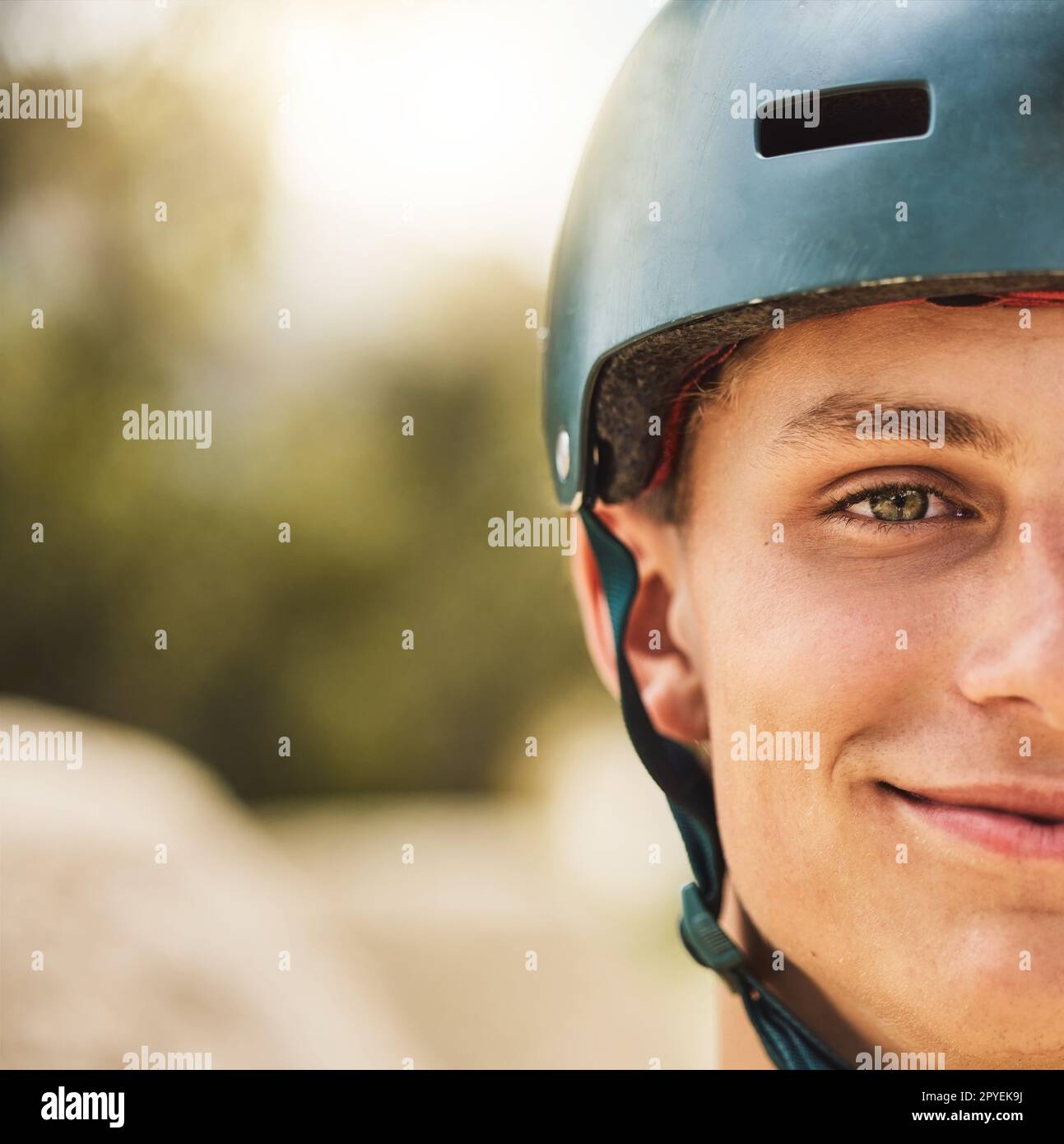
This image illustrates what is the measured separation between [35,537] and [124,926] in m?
11.7

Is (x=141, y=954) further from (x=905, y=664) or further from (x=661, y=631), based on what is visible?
Answer: (x=905, y=664)

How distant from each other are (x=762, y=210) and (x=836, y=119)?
0.25m

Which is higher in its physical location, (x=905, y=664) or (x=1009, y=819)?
(x=905, y=664)

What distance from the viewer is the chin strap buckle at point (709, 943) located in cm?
196

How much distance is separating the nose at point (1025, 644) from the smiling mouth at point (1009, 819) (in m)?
0.10

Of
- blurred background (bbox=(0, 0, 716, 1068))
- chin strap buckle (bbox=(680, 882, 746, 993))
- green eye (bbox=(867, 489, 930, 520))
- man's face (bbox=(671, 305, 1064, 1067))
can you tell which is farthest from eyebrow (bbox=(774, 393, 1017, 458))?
blurred background (bbox=(0, 0, 716, 1068))

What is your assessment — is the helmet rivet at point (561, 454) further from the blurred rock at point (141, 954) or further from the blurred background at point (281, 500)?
the blurred background at point (281, 500)

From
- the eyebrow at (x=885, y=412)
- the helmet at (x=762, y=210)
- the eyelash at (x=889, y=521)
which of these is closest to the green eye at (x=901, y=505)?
the eyelash at (x=889, y=521)

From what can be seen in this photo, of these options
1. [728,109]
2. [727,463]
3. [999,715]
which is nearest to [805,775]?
[999,715]

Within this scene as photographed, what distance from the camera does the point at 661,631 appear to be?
2.07m

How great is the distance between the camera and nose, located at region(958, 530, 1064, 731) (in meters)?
1.45

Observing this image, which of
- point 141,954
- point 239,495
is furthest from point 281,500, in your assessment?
point 141,954
